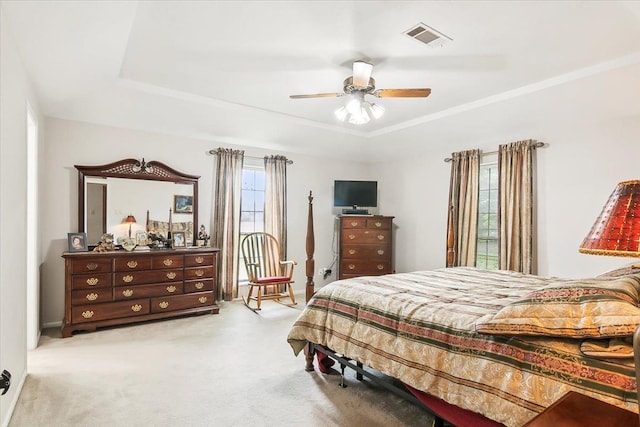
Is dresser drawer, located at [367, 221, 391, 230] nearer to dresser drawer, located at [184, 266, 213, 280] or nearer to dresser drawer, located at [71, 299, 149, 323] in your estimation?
dresser drawer, located at [184, 266, 213, 280]

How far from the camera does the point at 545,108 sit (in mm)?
3783

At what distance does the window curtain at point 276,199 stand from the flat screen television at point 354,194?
958 mm

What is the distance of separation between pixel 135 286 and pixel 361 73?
329 cm

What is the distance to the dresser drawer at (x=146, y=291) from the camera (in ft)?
12.6

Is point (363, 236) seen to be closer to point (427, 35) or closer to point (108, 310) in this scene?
point (427, 35)

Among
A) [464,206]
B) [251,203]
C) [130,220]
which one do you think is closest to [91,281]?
[130,220]

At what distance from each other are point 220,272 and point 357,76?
3.33 m

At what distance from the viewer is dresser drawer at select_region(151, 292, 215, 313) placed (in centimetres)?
405

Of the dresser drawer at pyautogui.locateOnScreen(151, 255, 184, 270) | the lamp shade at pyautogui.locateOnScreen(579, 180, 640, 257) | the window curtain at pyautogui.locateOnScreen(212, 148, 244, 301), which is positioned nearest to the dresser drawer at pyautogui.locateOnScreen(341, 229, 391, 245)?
the window curtain at pyautogui.locateOnScreen(212, 148, 244, 301)

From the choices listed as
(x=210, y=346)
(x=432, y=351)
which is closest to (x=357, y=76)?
(x=432, y=351)

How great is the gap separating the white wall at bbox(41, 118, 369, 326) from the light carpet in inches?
29.9

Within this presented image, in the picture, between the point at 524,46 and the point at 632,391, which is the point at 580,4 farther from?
the point at 632,391

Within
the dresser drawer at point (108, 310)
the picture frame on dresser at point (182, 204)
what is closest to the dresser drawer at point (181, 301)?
the dresser drawer at point (108, 310)

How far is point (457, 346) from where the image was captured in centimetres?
172
